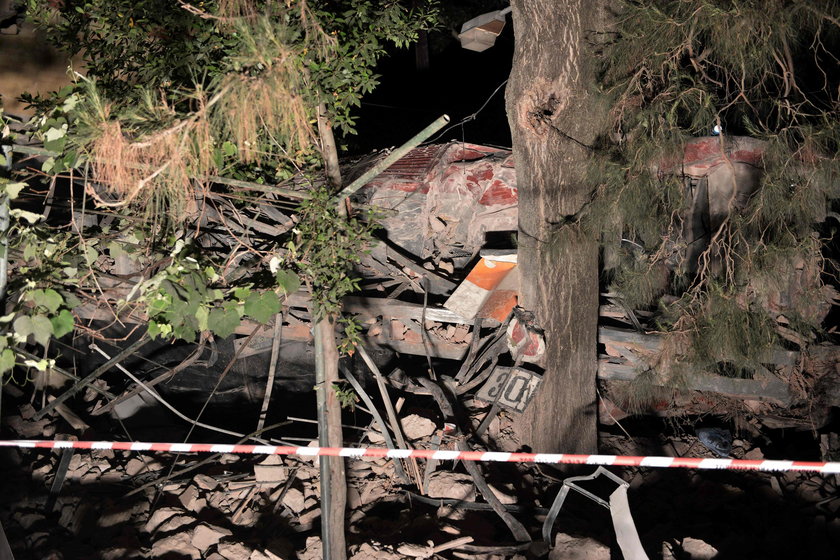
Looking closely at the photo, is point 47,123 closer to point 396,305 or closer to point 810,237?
point 396,305

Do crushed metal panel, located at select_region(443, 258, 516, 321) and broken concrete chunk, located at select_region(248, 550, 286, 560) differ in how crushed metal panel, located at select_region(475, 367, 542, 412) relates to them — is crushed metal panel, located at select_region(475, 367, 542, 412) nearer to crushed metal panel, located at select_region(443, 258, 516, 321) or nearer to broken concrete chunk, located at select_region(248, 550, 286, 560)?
crushed metal panel, located at select_region(443, 258, 516, 321)

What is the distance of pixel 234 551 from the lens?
444cm

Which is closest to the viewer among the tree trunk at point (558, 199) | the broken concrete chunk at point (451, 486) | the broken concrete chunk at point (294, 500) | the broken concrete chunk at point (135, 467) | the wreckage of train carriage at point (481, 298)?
the tree trunk at point (558, 199)

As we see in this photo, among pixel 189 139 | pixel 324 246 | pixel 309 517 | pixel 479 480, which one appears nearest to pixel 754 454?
pixel 479 480

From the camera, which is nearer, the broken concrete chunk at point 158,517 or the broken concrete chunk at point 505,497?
the broken concrete chunk at point 505,497

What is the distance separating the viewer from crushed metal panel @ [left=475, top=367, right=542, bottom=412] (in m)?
5.07

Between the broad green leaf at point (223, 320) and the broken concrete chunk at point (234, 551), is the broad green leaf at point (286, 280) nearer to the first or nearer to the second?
the broad green leaf at point (223, 320)

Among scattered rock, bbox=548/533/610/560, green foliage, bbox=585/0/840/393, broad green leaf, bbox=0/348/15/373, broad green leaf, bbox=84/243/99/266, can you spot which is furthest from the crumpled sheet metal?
broad green leaf, bbox=0/348/15/373

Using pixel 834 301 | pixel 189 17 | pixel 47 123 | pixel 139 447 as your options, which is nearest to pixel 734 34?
pixel 834 301

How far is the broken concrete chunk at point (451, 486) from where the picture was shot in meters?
4.75

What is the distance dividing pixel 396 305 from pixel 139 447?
8.13 ft

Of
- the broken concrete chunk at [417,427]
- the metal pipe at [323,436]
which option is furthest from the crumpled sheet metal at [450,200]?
the metal pipe at [323,436]

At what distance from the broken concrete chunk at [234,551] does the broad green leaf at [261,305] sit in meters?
1.85

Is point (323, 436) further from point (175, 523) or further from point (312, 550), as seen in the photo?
point (175, 523)
